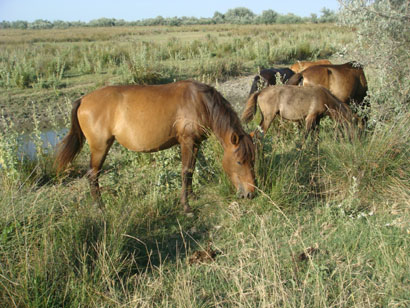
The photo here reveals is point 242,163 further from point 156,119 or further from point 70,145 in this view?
point 70,145

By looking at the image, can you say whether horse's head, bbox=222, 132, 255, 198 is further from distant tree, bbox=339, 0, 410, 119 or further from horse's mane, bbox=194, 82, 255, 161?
distant tree, bbox=339, 0, 410, 119

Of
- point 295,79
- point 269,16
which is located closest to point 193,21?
point 269,16

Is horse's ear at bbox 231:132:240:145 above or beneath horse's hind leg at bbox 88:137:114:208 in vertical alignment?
above

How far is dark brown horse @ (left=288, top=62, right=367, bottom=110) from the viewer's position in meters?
8.09

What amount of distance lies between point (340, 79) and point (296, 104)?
2.16 metres

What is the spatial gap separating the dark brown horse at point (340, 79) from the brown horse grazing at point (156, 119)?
4.06m

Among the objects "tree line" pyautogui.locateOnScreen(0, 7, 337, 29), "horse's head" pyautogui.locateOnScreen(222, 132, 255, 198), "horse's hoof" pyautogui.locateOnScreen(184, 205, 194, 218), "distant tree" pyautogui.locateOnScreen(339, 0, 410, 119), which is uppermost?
"tree line" pyautogui.locateOnScreen(0, 7, 337, 29)

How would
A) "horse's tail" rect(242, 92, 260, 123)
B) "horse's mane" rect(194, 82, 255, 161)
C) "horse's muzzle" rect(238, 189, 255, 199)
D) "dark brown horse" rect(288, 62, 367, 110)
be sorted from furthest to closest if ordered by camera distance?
"dark brown horse" rect(288, 62, 367, 110), "horse's tail" rect(242, 92, 260, 123), "horse's mane" rect(194, 82, 255, 161), "horse's muzzle" rect(238, 189, 255, 199)

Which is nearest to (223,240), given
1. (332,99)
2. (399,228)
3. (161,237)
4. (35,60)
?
(161,237)

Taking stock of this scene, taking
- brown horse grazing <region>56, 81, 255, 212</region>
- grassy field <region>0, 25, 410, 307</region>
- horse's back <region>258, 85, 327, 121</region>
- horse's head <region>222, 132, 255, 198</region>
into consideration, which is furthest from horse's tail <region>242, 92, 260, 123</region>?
horse's head <region>222, 132, 255, 198</region>

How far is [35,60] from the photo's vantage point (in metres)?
14.3

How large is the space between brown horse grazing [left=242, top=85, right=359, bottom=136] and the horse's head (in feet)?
7.98

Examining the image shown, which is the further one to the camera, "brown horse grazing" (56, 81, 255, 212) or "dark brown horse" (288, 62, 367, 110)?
"dark brown horse" (288, 62, 367, 110)

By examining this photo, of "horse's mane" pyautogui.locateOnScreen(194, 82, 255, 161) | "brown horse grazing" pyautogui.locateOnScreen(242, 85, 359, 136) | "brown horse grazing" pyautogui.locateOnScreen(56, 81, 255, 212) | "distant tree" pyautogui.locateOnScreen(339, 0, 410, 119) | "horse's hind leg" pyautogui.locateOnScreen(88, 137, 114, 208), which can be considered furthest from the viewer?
"brown horse grazing" pyautogui.locateOnScreen(242, 85, 359, 136)
